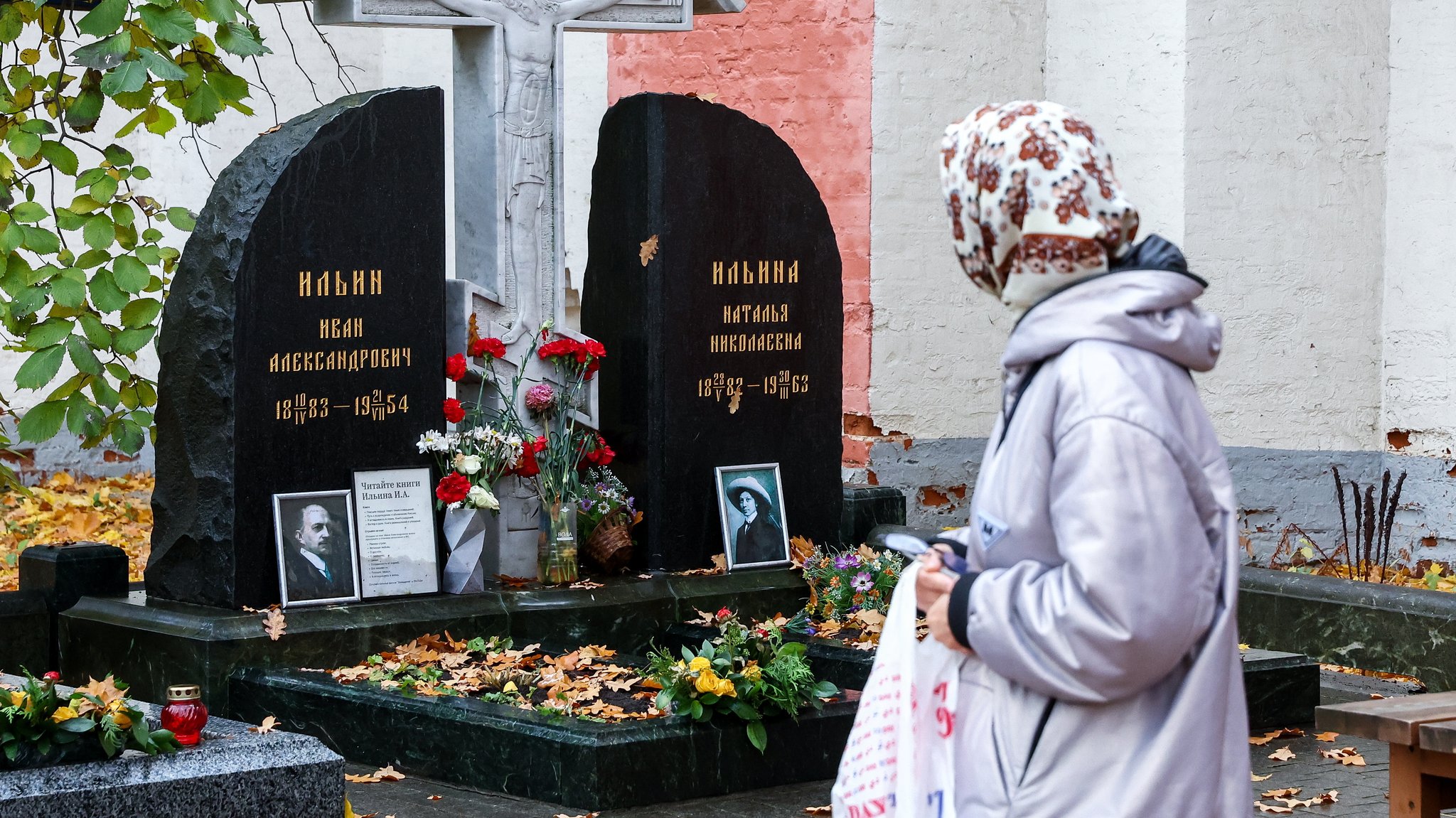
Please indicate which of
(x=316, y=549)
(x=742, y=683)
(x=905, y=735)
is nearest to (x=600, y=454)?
(x=316, y=549)

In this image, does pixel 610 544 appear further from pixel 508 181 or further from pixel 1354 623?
pixel 1354 623

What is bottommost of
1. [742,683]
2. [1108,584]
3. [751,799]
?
[751,799]

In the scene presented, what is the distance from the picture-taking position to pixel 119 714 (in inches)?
175

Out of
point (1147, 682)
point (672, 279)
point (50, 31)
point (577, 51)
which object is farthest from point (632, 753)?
point (577, 51)

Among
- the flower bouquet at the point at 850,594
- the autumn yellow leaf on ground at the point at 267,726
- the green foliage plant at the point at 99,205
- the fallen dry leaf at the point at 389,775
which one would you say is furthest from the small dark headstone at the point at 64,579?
the flower bouquet at the point at 850,594

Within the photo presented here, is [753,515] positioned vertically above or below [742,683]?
above

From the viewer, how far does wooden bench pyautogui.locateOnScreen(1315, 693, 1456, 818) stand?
13.3 ft

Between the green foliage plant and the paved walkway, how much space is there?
213 centimetres

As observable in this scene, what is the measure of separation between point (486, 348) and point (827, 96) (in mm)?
3992

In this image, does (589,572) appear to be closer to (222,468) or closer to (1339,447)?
(222,468)

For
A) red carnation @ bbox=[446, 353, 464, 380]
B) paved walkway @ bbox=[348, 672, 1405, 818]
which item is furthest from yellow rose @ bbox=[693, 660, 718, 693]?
red carnation @ bbox=[446, 353, 464, 380]

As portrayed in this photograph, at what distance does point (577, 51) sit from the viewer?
12719mm

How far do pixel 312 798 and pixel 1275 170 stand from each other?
7.14m

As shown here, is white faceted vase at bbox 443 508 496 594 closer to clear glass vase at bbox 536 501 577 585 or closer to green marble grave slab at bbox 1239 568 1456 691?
clear glass vase at bbox 536 501 577 585
